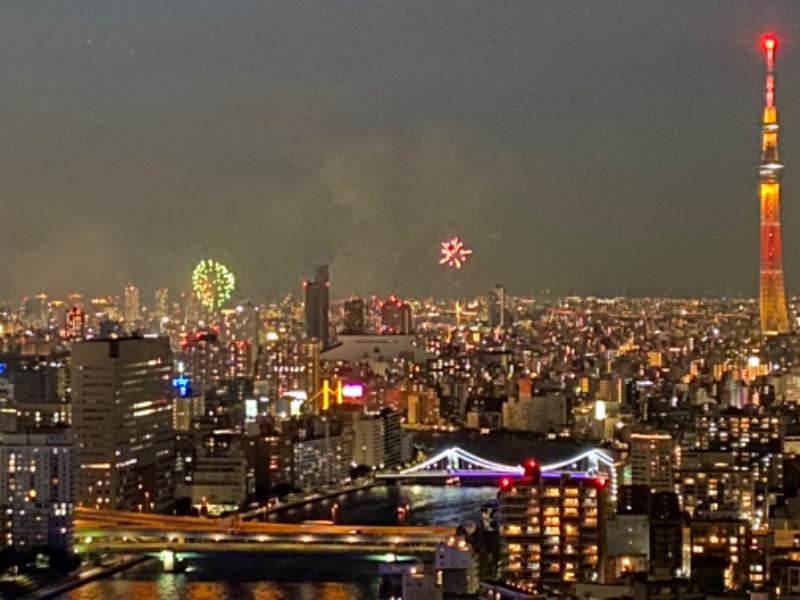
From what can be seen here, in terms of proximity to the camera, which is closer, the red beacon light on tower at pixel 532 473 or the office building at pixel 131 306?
the red beacon light on tower at pixel 532 473

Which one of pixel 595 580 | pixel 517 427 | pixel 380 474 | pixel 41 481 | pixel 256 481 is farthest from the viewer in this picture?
pixel 517 427

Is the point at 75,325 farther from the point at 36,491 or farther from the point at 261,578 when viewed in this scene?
the point at 261,578

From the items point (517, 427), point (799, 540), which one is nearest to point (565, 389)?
point (517, 427)

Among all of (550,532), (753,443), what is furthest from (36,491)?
(753,443)

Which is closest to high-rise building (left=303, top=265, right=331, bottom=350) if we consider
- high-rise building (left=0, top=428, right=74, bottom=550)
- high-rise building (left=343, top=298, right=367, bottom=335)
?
high-rise building (left=343, top=298, right=367, bottom=335)

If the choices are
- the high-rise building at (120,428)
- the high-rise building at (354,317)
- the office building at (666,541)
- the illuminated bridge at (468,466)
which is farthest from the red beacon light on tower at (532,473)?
the high-rise building at (354,317)

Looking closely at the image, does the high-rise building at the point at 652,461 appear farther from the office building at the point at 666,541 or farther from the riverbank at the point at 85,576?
the riverbank at the point at 85,576

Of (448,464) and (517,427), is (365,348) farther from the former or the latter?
(448,464)

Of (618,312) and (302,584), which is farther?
(618,312)
